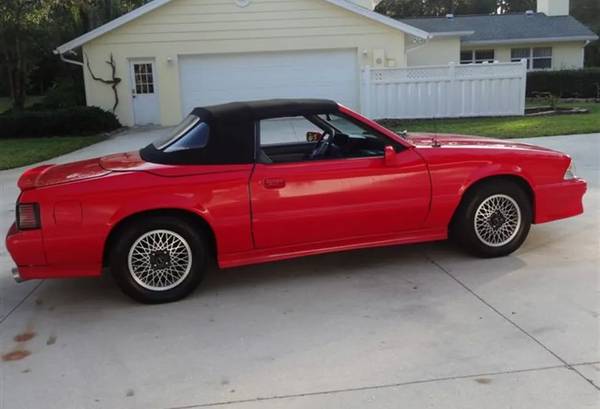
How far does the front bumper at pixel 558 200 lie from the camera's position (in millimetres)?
5336

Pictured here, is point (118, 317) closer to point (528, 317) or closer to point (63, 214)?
point (63, 214)

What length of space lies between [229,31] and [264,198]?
617 inches

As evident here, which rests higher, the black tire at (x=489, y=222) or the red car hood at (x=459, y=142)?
the red car hood at (x=459, y=142)

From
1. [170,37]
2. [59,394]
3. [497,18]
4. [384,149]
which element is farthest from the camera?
[497,18]

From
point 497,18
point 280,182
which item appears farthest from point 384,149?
point 497,18

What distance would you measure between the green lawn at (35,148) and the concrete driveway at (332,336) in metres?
7.80

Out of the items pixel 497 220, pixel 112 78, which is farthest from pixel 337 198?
pixel 112 78

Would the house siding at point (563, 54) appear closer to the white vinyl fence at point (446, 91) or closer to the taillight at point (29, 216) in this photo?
the white vinyl fence at point (446, 91)

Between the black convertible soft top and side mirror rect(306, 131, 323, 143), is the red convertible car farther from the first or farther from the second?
side mirror rect(306, 131, 323, 143)

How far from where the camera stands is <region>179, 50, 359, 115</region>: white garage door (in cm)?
1952

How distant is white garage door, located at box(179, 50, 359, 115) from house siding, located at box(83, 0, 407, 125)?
0.88 feet

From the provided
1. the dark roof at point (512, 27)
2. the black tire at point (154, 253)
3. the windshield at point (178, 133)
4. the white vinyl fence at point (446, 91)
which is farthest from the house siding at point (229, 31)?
the black tire at point (154, 253)

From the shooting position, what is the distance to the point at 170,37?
19.3 meters

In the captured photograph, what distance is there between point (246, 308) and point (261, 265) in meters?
1.05
